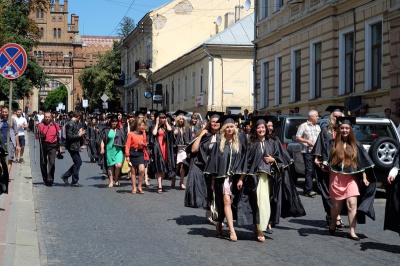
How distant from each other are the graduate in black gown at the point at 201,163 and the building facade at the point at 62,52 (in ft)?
400

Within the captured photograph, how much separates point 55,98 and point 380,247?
499 feet

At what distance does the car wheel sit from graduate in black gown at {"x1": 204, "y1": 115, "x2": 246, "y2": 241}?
5.13m

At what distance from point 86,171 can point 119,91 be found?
60.3 meters

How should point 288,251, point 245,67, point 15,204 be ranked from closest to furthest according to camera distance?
point 288,251 < point 15,204 < point 245,67

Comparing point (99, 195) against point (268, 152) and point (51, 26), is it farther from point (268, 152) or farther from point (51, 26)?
point (51, 26)

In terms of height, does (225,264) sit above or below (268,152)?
below

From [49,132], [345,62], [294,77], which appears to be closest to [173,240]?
[49,132]

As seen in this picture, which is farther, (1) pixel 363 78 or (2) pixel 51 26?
(2) pixel 51 26

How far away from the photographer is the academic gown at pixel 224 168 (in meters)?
11.1

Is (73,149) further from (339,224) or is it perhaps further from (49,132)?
(339,224)

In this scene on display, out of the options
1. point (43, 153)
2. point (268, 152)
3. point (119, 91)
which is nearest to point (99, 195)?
point (43, 153)

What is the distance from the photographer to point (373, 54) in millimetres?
26641

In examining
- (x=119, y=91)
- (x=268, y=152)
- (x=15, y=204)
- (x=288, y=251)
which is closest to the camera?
(x=288, y=251)

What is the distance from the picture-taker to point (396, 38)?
24484 millimetres
